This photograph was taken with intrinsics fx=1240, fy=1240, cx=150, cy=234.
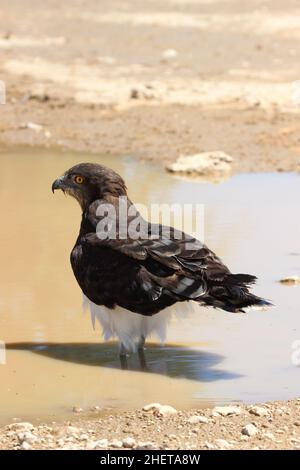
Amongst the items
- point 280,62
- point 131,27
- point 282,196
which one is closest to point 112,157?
point 282,196

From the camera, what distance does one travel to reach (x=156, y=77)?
57.9 ft

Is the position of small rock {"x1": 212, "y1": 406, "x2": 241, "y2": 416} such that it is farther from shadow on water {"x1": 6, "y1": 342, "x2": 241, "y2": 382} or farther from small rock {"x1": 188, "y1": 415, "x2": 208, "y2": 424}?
shadow on water {"x1": 6, "y1": 342, "x2": 241, "y2": 382}

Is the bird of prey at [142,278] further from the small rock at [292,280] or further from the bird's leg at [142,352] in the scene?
the small rock at [292,280]

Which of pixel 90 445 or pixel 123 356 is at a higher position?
pixel 123 356

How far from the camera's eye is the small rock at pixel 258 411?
6625 mm

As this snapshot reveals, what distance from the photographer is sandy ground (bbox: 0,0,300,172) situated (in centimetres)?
1460

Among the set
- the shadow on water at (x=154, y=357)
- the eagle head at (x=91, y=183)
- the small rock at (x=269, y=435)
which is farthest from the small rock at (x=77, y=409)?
the eagle head at (x=91, y=183)

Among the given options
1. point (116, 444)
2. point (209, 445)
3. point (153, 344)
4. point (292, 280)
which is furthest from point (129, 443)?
point (292, 280)

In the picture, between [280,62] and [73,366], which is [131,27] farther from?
[73,366]

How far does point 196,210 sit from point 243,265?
175 cm

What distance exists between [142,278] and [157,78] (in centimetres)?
1014

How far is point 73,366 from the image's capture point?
7812mm

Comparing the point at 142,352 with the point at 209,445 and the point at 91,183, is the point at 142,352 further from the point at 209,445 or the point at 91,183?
the point at 209,445

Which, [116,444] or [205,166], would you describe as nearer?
[116,444]
